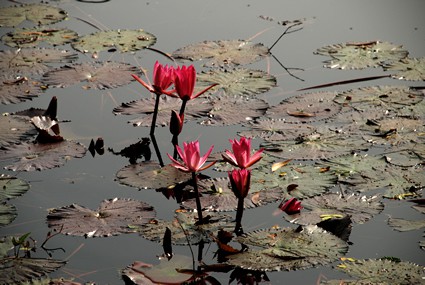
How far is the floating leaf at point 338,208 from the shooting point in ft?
9.35

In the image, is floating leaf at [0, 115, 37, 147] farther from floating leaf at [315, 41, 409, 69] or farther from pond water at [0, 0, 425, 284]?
floating leaf at [315, 41, 409, 69]

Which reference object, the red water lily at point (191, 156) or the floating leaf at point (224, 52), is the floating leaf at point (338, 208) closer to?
the red water lily at point (191, 156)

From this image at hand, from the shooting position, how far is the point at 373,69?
4.25m

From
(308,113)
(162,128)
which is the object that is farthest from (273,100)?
(162,128)

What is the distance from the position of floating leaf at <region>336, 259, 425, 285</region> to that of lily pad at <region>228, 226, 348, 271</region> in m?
0.06

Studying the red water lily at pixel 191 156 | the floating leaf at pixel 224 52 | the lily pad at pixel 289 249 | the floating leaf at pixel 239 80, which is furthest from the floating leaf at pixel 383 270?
the floating leaf at pixel 224 52

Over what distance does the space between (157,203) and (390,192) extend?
0.90 m

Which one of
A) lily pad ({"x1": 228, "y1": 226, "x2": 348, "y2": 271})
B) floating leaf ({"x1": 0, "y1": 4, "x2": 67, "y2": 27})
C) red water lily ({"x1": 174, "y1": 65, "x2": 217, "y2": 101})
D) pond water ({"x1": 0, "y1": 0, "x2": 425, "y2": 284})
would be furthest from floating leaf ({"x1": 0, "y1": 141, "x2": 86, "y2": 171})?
floating leaf ({"x1": 0, "y1": 4, "x2": 67, "y2": 27})

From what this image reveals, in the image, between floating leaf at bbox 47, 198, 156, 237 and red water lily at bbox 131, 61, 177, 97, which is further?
red water lily at bbox 131, 61, 177, 97

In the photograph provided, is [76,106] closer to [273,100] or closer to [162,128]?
[162,128]

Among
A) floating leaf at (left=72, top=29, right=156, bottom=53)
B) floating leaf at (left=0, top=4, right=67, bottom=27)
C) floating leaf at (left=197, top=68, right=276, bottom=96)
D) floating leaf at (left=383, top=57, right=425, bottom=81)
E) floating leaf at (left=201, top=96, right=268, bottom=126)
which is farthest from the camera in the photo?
floating leaf at (left=0, top=4, right=67, bottom=27)

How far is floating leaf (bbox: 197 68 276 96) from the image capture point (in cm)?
394

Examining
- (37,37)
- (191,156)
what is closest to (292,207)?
(191,156)

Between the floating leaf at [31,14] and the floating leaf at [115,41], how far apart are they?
41 centimetres
